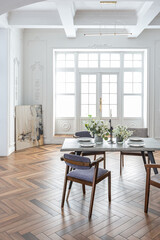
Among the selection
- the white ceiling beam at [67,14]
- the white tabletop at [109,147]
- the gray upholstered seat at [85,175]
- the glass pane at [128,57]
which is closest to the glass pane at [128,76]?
the glass pane at [128,57]

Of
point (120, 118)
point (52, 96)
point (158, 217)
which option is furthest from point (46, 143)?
point (158, 217)

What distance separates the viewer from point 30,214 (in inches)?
117

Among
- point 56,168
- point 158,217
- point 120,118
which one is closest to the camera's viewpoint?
point 158,217

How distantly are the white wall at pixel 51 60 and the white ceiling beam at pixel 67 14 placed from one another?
68cm

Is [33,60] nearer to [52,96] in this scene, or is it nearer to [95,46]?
[52,96]

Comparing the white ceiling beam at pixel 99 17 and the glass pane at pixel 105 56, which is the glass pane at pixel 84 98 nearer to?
the glass pane at pixel 105 56

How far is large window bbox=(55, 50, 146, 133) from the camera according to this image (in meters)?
8.12

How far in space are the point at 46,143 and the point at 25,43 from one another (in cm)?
321

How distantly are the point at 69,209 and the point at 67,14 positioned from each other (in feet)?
13.5

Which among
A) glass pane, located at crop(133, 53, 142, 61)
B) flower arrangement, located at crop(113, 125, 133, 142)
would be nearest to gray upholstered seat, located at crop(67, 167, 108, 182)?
flower arrangement, located at crop(113, 125, 133, 142)

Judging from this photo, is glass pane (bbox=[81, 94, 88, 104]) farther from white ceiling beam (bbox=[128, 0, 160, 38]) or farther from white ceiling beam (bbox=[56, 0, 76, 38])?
white ceiling beam (bbox=[128, 0, 160, 38])

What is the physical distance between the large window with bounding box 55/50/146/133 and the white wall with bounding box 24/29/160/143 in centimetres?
54

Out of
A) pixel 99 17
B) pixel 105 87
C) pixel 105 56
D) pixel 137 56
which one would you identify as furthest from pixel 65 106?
pixel 99 17

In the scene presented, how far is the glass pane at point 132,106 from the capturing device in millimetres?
8203
